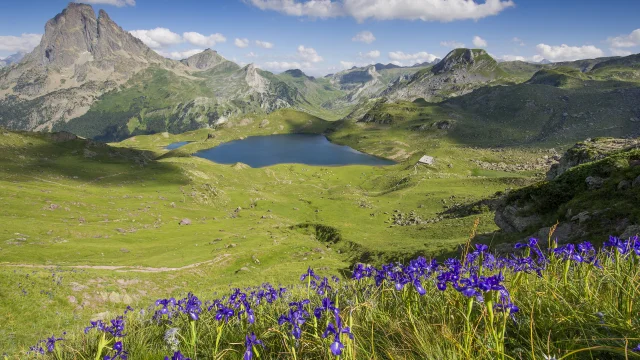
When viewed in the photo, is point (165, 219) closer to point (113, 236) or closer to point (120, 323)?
point (113, 236)

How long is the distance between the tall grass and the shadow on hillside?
10824cm

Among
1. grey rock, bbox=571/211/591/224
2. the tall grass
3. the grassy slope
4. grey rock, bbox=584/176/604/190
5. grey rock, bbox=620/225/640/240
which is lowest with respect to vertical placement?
the grassy slope

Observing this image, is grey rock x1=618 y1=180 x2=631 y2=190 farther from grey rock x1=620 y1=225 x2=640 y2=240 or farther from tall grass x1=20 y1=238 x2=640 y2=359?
tall grass x1=20 y1=238 x2=640 y2=359

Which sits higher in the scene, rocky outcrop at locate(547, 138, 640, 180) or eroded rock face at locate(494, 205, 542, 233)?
rocky outcrop at locate(547, 138, 640, 180)

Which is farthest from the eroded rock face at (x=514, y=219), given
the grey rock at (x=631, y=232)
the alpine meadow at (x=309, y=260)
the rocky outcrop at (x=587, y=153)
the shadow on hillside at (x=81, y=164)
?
the shadow on hillside at (x=81, y=164)

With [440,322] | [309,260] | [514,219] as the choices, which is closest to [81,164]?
[309,260]

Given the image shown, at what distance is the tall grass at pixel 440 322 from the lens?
3.68 meters

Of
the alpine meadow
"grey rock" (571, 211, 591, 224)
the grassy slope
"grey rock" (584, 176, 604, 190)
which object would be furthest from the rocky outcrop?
"grey rock" (571, 211, 591, 224)

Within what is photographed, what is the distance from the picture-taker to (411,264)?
553 cm

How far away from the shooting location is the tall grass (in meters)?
3.68

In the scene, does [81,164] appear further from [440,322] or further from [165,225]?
[440,322]

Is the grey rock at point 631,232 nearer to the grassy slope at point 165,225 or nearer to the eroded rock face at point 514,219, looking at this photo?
the eroded rock face at point 514,219

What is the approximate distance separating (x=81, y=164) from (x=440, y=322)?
5258 inches

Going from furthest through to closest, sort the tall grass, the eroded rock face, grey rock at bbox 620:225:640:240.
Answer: the eroded rock face < grey rock at bbox 620:225:640:240 < the tall grass
